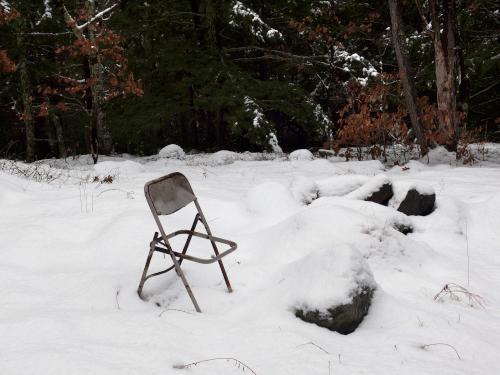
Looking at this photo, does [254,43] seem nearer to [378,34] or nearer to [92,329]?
[378,34]

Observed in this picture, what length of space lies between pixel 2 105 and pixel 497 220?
19.1m

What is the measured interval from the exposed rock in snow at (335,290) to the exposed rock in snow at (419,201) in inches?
109

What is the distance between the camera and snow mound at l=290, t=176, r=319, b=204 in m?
6.44

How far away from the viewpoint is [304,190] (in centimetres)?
661

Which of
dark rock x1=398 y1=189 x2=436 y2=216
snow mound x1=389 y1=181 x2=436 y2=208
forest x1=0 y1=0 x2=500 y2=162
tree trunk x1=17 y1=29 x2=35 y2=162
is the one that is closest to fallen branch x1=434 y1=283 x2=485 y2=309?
dark rock x1=398 y1=189 x2=436 y2=216

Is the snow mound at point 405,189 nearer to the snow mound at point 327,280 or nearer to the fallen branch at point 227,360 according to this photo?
the snow mound at point 327,280

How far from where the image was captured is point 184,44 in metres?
15.4

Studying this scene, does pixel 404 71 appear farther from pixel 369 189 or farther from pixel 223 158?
pixel 369 189

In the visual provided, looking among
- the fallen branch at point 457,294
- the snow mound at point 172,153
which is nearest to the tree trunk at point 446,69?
the fallen branch at point 457,294

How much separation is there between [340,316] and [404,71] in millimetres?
9129

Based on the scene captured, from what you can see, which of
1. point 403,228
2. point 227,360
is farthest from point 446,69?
point 227,360

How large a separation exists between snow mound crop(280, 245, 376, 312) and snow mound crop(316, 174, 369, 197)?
333cm

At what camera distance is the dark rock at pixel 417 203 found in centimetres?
577

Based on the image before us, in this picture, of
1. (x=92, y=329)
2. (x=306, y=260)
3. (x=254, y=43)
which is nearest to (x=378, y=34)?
(x=254, y=43)
